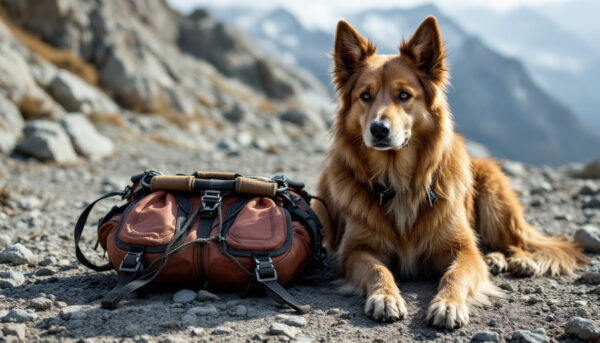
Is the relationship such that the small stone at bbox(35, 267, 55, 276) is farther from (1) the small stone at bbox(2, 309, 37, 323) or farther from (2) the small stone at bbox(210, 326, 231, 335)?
(2) the small stone at bbox(210, 326, 231, 335)

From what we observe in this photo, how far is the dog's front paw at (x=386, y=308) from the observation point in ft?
9.27

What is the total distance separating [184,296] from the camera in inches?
119

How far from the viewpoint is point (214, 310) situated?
2.84m

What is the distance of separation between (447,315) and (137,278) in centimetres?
194

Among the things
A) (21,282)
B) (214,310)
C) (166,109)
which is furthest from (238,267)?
(166,109)

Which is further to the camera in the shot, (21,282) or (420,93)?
(420,93)

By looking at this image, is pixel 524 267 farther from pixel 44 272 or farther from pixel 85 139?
pixel 85 139

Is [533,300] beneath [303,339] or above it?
above

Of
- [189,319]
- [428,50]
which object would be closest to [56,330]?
[189,319]

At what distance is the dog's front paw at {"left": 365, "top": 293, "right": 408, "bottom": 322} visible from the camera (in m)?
2.83

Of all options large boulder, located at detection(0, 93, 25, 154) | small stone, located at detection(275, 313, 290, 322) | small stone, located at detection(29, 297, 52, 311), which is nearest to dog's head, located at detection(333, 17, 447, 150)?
small stone, located at detection(275, 313, 290, 322)

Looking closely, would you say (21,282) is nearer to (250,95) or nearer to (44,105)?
(44,105)

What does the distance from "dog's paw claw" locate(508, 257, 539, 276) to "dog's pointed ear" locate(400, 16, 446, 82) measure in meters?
1.63

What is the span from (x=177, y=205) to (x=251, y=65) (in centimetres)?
2676
